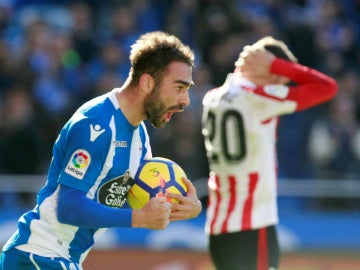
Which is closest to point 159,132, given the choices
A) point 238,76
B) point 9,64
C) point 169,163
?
point 9,64

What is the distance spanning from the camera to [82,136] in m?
4.70

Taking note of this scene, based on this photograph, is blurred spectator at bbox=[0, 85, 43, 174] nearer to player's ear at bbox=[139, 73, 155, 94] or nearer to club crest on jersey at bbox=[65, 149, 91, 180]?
player's ear at bbox=[139, 73, 155, 94]

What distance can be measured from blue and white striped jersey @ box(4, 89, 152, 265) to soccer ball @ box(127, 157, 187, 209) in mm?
51

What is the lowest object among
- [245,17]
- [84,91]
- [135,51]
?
[135,51]

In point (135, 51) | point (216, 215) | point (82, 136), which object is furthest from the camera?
point (216, 215)

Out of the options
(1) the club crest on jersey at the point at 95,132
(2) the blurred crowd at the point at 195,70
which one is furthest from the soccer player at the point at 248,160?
(2) the blurred crowd at the point at 195,70

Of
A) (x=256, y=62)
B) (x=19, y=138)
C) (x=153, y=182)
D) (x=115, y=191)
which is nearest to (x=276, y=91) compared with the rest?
(x=256, y=62)

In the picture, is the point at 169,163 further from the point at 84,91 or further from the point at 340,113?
the point at 340,113

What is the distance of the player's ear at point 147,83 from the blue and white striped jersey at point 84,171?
0.17 meters

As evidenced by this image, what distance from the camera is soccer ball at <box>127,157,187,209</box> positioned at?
5098 millimetres

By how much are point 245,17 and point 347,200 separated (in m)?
2.73

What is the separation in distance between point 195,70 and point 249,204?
431 cm

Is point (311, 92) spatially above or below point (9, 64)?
below

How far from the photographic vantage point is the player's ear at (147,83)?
16.3 ft
